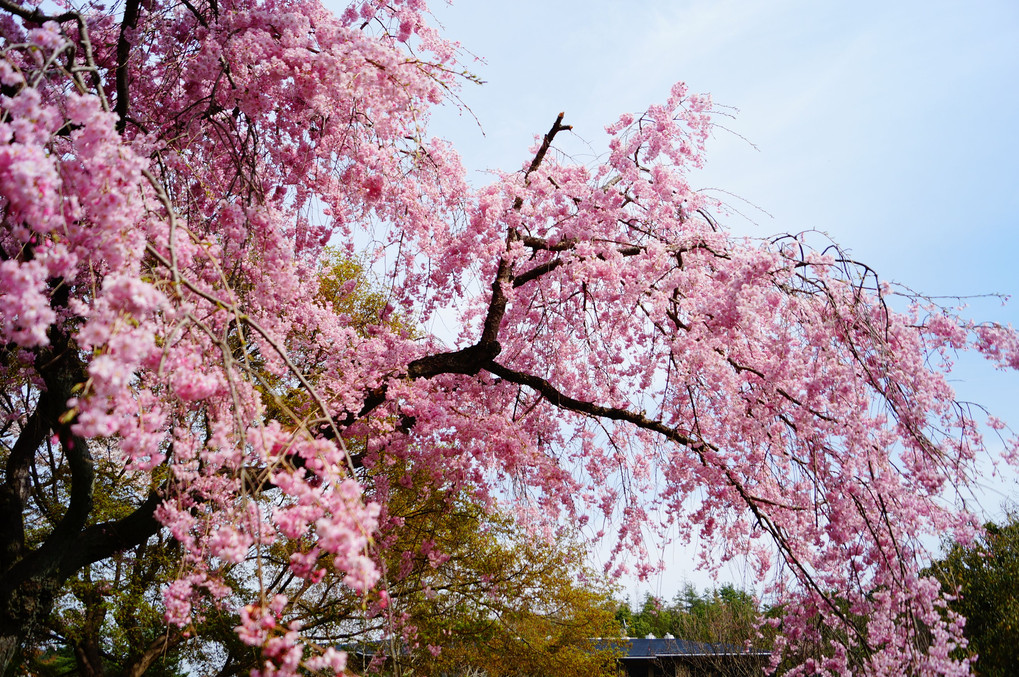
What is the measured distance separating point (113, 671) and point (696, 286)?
40.4 feet

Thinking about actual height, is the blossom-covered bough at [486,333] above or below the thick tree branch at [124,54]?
below

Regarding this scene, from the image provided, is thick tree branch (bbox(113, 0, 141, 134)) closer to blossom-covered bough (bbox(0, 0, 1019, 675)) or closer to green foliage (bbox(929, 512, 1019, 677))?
blossom-covered bough (bbox(0, 0, 1019, 675))

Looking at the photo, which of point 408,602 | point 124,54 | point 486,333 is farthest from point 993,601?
point 124,54

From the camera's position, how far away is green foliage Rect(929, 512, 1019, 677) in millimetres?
13492

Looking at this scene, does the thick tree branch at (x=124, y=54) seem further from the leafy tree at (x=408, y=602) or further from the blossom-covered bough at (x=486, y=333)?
the leafy tree at (x=408, y=602)

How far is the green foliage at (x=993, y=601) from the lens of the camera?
13492 millimetres

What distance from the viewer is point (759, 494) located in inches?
239

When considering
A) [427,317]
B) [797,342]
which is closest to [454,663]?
[427,317]

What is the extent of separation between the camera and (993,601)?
14.1 meters

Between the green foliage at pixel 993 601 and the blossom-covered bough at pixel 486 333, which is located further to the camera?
the green foliage at pixel 993 601

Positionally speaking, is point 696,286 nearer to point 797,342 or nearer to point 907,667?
point 797,342

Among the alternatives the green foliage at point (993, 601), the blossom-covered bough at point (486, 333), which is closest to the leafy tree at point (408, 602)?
the blossom-covered bough at point (486, 333)

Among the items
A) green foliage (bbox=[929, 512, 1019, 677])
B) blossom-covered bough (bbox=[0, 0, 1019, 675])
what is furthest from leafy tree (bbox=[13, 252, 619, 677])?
green foliage (bbox=[929, 512, 1019, 677])

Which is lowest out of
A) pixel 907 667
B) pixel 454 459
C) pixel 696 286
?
pixel 907 667
